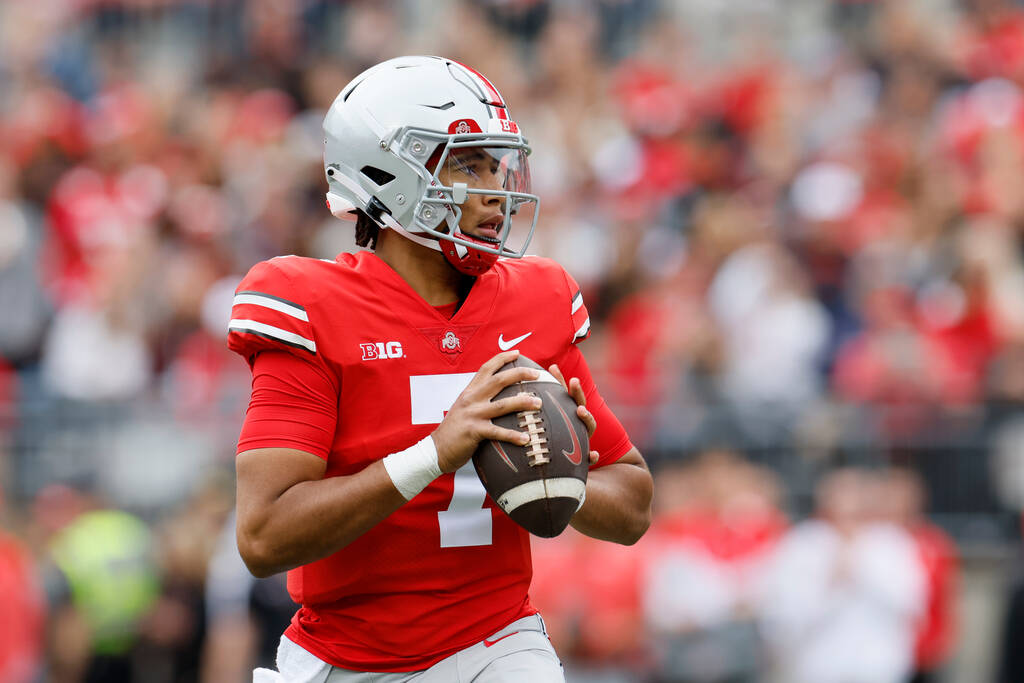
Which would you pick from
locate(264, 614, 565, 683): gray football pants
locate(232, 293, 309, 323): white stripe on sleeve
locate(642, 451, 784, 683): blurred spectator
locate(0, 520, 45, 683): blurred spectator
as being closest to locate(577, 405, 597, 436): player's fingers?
locate(264, 614, 565, 683): gray football pants

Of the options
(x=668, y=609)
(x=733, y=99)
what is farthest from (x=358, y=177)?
(x=733, y=99)

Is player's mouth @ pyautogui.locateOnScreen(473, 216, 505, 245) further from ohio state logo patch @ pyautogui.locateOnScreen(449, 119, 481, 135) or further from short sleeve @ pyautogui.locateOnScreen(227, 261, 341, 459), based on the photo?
short sleeve @ pyautogui.locateOnScreen(227, 261, 341, 459)

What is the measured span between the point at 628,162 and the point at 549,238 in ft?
4.19

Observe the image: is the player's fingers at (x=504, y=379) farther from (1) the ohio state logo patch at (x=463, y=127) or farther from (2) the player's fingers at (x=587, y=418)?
(1) the ohio state logo patch at (x=463, y=127)

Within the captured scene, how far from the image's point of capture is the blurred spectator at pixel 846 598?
290 inches

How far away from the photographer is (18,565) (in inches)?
306

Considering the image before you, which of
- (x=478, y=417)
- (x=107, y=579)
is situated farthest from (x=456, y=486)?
(x=107, y=579)

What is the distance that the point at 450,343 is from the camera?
135 inches

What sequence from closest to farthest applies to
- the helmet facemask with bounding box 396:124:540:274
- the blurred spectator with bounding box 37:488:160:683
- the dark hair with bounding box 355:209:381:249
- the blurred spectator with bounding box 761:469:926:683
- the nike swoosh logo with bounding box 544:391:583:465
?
the nike swoosh logo with bounding box 544:391:583:465, the helmet facemask with bounding box 396:124:540:274, the dark hair with bounding box 355:209:381:249, the blurred spectator with bounding box 761:469:926:683, the blurred spectator with bounding box 37:488:160:683

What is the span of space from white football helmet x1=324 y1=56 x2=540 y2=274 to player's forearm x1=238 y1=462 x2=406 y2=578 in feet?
2.01

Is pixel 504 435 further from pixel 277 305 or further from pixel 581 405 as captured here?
pixel 277 305

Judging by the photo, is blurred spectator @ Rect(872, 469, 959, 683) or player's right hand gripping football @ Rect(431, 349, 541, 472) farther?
blurred spectator @ Rect(872, 469, 959, 683)

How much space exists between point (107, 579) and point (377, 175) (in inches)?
206

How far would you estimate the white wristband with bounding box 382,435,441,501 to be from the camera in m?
3.12
